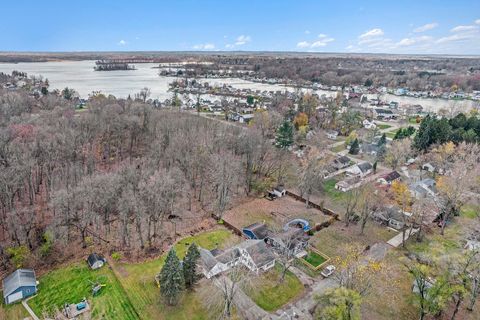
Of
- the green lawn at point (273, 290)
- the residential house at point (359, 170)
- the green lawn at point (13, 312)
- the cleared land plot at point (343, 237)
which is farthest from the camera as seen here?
the residential house at point (359, 170)

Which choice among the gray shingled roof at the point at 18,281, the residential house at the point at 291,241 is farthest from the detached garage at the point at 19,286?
the residential house at the point at 291,241

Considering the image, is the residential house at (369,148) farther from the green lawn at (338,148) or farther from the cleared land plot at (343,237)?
the cleared land plot at (343,237)

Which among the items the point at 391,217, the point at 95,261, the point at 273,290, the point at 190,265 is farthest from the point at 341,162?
the point at 95,261

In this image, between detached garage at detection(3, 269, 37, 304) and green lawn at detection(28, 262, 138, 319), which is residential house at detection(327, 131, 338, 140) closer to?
green lawn at detection(28, 262, 138, 319)

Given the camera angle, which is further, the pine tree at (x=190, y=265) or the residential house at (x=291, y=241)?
the residential house at (x=291, y=241)

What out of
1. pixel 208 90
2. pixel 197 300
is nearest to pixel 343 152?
pixel 197 300

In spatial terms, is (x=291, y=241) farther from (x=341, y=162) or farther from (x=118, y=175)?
(x=341, y=162)

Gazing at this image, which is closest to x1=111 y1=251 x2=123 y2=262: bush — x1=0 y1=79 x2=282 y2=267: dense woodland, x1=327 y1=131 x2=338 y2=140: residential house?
x1=0 y1=79 x2=282 y2=267: dense woodland
